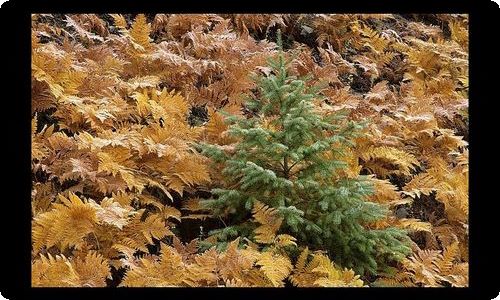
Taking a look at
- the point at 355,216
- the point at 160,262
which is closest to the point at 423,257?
the point at 355,216

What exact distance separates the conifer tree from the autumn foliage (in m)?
0.02

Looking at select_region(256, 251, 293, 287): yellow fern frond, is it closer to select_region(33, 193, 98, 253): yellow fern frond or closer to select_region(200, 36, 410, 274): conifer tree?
select_region(200, 36, 410, 274): conifer tree

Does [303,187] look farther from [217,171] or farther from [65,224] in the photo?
[65,224]

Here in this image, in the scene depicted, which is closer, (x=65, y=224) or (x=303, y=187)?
(x=65, y=224)

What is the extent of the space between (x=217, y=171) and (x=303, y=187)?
97 cm

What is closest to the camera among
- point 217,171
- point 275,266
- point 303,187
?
point 275,266

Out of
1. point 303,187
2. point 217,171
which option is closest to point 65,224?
point 217,171

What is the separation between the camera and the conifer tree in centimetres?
475

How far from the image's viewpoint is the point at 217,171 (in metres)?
5.36

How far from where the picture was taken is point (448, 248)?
5.07 m

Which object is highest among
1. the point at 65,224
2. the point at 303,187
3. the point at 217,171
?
the point at 303,187

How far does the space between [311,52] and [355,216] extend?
3739 millimetres

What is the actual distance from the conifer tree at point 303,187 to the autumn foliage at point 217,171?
0.06 ft

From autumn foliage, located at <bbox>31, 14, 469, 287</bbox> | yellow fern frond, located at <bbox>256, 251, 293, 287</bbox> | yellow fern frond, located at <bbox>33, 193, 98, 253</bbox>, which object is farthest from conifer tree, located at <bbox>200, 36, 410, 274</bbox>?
yellow fern frond, located at <bbox>33, 193, 98, 253</bbox>
